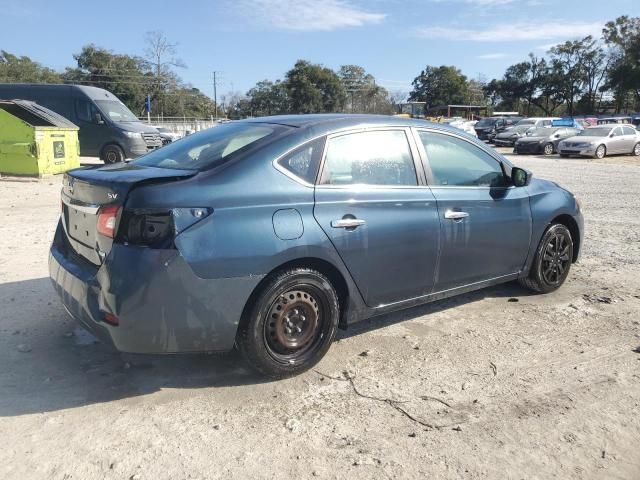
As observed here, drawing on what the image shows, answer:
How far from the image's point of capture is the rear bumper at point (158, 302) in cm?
282

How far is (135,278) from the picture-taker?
2.80 meters

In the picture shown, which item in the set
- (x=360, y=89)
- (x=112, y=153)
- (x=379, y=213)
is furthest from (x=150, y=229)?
(x=360, y=89)

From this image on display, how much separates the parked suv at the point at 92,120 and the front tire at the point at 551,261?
1302cm

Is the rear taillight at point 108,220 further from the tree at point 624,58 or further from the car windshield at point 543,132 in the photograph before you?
the tree at point 624,58

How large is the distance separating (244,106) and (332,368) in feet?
247

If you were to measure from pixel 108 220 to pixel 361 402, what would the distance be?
5.80 feet

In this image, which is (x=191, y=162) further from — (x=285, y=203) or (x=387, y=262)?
(x=387, y=262)

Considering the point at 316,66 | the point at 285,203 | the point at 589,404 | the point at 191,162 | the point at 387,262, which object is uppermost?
the point at 316,66

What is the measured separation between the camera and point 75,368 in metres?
3.46

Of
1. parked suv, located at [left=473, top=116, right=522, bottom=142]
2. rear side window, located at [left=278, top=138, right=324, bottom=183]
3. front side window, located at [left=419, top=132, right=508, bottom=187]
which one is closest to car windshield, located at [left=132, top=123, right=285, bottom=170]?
rear side window, located at [left=278, top=138, right=324, bottom=183]

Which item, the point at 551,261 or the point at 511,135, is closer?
the point at 551,261

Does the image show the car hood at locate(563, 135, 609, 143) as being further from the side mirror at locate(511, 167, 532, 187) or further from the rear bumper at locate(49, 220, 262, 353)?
the rear bumper at locate(49, 220, 262, 353)

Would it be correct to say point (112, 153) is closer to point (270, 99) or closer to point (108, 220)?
point (108, 220)

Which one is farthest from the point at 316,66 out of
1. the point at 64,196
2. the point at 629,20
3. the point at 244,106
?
the point at 64,196
